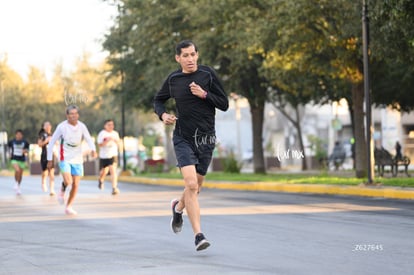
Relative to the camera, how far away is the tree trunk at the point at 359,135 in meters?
29.1

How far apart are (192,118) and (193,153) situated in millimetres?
354

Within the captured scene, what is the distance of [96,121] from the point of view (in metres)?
80.4

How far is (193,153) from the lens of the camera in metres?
9.95

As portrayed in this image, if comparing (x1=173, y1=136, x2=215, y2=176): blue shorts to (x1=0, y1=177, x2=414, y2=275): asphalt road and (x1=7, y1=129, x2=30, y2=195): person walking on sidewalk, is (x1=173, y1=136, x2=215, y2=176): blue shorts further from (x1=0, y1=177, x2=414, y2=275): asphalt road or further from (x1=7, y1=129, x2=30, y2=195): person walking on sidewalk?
(x1=7, y1=129, x2=30, y2=195): person walking on sidewalk

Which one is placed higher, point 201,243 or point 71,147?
point 71,147

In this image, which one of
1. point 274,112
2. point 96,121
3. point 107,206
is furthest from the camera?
point 274,112

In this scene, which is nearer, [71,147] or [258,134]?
[71,147]

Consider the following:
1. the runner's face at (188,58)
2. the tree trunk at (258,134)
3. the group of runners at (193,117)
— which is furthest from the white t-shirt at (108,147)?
the runner's face at (188,58)

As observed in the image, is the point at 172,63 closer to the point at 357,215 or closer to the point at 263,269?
the point at 357,215

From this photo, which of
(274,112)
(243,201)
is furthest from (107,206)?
(274,112)

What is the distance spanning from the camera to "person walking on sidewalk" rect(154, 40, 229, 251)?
9.81m

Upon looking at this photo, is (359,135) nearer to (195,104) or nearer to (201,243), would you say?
(195,104)

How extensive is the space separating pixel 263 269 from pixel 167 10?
29.3 m

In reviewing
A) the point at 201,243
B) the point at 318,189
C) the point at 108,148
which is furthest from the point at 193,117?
Answer: the point at 318,189
